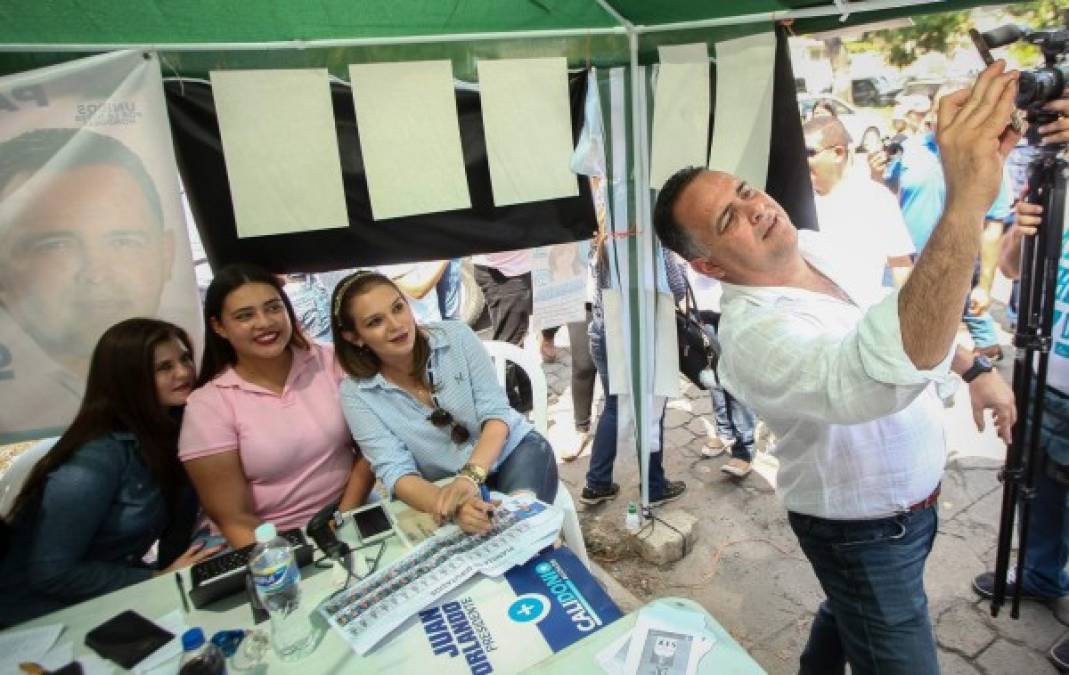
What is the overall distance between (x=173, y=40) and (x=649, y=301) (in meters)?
2.05

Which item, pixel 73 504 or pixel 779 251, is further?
pixel 73 504

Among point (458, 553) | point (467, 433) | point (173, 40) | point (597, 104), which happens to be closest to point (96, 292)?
point (173, 40)

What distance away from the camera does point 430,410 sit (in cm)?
206

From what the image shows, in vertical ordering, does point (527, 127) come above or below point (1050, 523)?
above

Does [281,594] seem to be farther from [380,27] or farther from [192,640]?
[380,27]

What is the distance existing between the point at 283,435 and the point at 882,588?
180 cm

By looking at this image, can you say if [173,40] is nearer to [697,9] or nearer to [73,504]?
[73,504]

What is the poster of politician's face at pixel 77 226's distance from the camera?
1.81 metres

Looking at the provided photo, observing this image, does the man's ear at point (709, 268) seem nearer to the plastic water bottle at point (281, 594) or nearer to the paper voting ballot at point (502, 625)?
the paper voting ballot at point (502, 625)

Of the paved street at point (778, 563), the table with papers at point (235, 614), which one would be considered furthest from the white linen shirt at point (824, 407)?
the paved street at point (778, 563)

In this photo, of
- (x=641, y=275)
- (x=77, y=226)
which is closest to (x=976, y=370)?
(x=641, y=275)

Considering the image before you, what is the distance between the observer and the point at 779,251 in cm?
135

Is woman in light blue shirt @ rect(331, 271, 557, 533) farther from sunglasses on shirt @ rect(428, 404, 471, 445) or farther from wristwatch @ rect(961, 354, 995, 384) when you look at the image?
wristwatch @ rect(961, 354, 995, 384)

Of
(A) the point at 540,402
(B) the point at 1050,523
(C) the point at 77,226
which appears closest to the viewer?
(C) the point at 77,226
